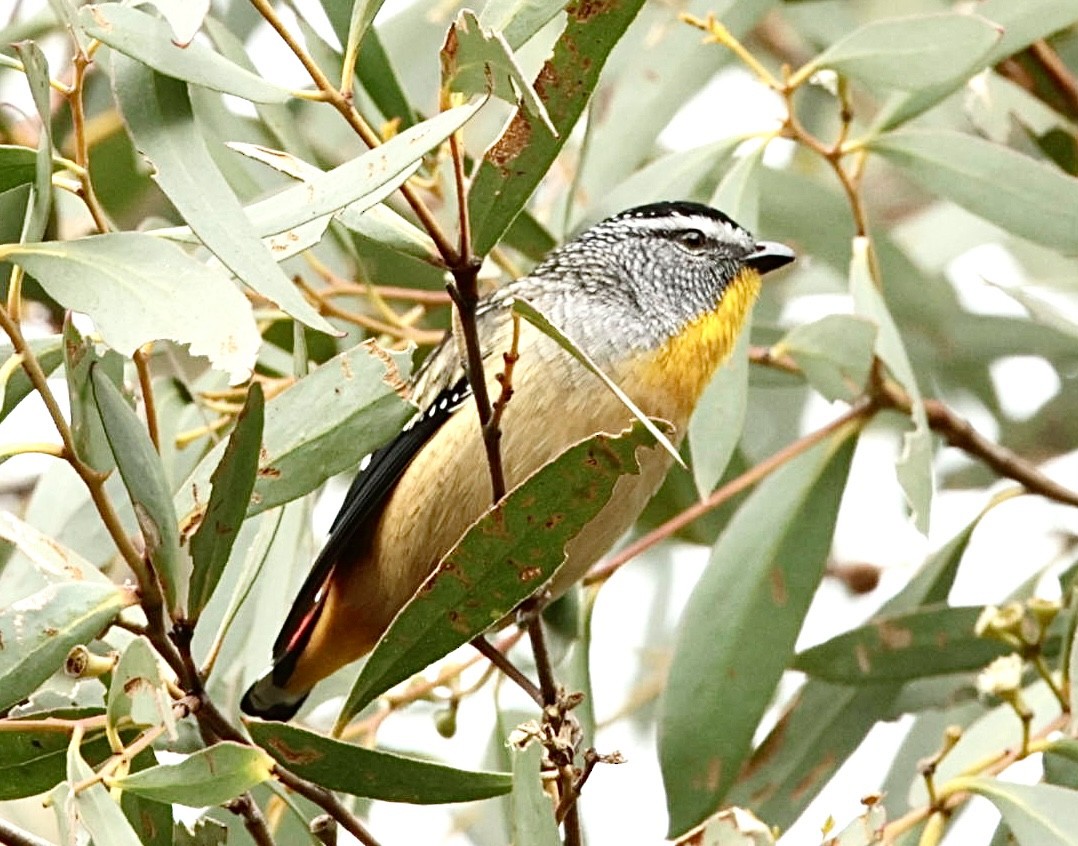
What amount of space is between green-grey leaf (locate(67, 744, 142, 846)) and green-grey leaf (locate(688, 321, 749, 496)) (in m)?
1.32

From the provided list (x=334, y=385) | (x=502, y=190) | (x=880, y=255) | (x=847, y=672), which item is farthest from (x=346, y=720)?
(x=880, y=255)

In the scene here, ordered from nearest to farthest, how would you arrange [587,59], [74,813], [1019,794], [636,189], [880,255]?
[74,813] → [587,59] → [1019,794] → [636,189] → [880,255]

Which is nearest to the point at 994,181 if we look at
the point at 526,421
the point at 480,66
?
the point at 526,421

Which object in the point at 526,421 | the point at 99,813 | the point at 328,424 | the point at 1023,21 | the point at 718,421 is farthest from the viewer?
the point at 1023,21

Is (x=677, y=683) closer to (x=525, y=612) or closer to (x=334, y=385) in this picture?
(x=525, y=612)

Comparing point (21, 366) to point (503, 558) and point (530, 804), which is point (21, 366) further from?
point (530, 804)

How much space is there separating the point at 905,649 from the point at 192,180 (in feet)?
5.90

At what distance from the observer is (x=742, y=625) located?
335 cm

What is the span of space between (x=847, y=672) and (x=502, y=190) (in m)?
1.56

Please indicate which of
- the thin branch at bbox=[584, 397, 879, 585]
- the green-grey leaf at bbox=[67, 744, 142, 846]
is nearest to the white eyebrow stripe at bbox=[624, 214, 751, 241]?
the thin branch at bbox=[584, 397, 879, 585]

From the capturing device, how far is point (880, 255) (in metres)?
4.18

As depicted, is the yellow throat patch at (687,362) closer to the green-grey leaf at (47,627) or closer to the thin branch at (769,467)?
the thin branch at (769,467)

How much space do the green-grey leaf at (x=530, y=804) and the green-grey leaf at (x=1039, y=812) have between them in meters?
0.81

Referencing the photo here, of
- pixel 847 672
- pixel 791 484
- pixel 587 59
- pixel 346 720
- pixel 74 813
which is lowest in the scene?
pixel 847 672
